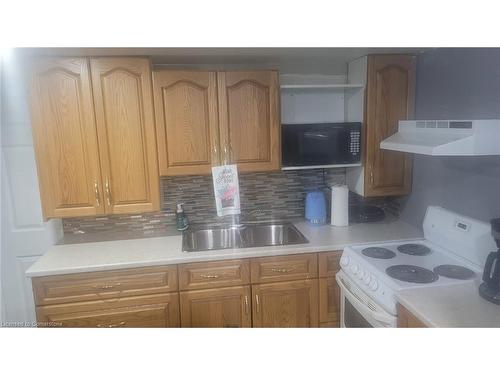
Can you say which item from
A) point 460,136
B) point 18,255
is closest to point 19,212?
point 18,255

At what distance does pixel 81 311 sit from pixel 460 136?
1.92 metres

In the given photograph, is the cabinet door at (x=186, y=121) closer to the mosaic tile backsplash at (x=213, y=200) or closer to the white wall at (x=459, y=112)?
the mosaic tile backsplash at (x=213, y=200)

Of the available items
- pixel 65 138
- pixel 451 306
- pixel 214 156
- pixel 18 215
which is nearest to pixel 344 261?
pixel 451 306

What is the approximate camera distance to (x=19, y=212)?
2.03 m

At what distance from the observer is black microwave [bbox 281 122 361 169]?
1.85 m

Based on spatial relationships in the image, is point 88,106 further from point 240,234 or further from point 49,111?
point 240,234

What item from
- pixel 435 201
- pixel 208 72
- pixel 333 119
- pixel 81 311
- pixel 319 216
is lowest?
pixel 81 311

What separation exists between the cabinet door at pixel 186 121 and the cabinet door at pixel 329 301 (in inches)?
36.6

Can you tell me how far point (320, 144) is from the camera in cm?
188

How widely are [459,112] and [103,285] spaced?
6.41ft

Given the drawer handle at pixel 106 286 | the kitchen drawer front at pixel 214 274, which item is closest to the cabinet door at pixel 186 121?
the kitchen drawer front at pixel 214 274

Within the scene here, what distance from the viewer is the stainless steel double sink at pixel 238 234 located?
203 cm

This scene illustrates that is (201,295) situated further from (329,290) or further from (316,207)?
(316,207)

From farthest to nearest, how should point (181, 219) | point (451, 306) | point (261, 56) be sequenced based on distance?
point (181, 219) < point (261, 56) < point (451, 306)
